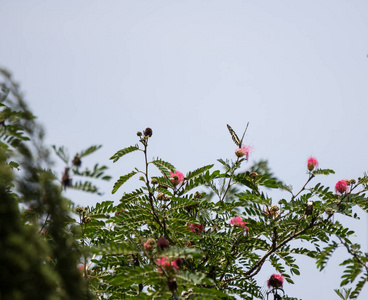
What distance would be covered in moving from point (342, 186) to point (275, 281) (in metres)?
1.18

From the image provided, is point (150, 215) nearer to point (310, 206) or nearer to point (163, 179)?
point (163, 179)

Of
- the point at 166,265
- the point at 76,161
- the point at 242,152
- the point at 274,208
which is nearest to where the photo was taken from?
the point at 76,161

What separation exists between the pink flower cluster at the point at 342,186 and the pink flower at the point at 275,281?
3.54 feet

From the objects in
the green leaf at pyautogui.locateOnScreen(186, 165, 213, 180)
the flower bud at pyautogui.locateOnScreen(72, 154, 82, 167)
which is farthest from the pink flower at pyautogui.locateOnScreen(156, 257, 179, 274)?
the green leaf at pyautogui.locateOnScreen(186, 165, 213, 180)

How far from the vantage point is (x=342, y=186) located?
3914 millimetres

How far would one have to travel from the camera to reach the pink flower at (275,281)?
407 centimetres

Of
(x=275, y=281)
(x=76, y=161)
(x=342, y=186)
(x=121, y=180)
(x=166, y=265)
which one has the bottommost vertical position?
(x=166, y=265)

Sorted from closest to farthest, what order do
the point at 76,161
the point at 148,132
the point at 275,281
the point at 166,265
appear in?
the point at 76,161 → the point at 166,265 → the point at 148,132 → the point at 275,281

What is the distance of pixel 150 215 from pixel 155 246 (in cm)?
98

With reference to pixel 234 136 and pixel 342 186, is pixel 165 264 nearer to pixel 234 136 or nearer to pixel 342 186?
pixel 342 186

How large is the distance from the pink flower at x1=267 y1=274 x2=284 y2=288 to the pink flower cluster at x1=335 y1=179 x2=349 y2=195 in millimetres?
1079

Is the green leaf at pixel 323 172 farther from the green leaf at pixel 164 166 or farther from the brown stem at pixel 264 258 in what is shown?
the green leaf at pixel 164 166

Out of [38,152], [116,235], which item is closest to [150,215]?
[116,235]

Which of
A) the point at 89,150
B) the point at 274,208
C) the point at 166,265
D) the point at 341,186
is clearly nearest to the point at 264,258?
the point at 274,208
